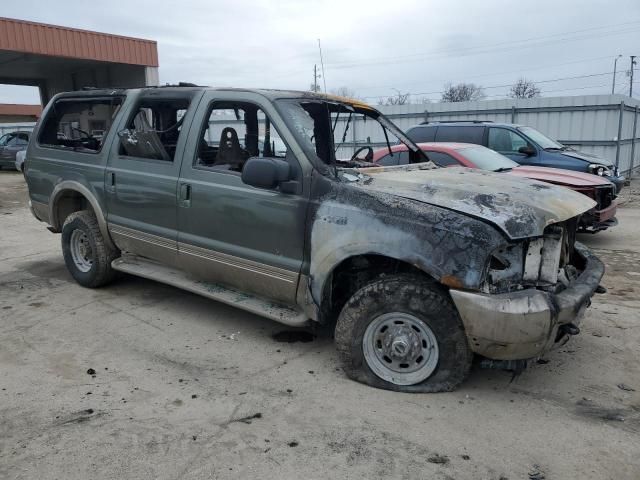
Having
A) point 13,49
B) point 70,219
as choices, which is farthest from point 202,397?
point 13,49

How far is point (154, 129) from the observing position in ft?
16.3

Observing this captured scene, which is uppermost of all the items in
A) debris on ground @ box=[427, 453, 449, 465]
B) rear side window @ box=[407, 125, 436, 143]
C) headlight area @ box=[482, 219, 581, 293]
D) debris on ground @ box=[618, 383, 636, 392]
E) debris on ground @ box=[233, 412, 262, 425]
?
rear side window @ box=[407, 125, 436, 143]

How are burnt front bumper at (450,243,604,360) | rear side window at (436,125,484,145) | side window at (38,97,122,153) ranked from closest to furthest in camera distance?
1. burnt front bumper at (450,243,604,360)
2. side window at (38,97,122,153)
3. rear side window at (436,125,484,145)

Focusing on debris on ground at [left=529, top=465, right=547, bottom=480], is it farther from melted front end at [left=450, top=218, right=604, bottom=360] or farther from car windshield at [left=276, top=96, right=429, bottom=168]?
car windshield at [left=276, top=96, right=429, bottom=168]

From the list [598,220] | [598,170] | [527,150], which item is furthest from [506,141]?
[598,220]

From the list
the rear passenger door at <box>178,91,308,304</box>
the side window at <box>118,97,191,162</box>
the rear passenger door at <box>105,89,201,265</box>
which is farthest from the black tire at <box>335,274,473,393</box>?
the side window at <box>118,97,191,162</box>

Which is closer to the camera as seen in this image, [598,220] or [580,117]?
[598,220]

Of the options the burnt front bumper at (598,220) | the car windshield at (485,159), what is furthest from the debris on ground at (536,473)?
the car windshield at (485,159)

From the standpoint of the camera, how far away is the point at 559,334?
331 cm

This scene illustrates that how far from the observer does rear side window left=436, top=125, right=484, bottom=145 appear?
31.8 ft

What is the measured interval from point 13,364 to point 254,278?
1.86 metres

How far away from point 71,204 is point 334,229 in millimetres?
3623

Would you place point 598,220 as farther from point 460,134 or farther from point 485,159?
point 460,134

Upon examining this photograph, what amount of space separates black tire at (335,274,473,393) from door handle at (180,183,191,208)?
1651 mm
